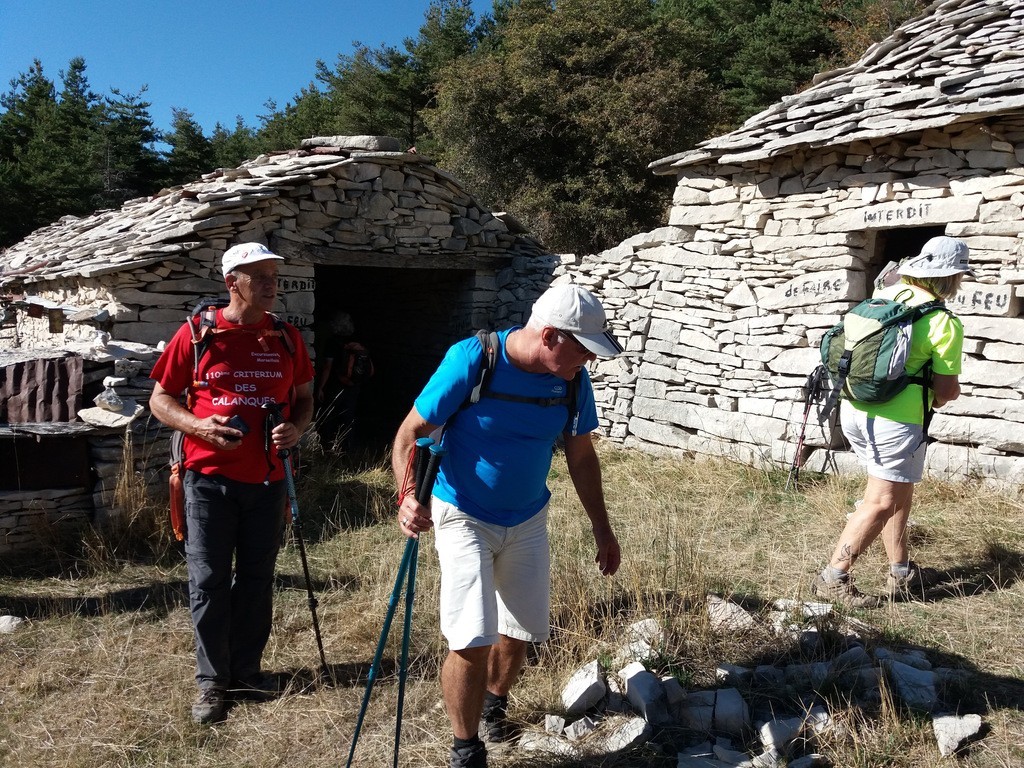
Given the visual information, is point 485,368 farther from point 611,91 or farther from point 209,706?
point 611,91

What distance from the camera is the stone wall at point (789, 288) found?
559 centimetres

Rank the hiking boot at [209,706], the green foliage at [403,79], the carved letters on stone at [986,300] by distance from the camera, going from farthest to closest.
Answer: the green foliage at [403,79] < the carved letters on stone at [986,300] < the hiking boot at [209,706]

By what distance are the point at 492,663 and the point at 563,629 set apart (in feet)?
2.20

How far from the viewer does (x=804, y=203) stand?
6.66 m

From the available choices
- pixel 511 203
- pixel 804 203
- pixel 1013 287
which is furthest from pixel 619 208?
pixel 1013 287

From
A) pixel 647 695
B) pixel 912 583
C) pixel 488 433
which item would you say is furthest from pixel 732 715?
pixel 912 583

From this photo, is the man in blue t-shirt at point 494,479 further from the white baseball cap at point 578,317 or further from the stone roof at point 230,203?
the stone roof at point 230,203

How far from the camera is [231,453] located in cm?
313

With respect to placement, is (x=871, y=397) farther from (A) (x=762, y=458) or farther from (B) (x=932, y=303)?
(A) (x=762, y=458)

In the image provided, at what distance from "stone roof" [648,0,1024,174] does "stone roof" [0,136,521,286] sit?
2.84 meters

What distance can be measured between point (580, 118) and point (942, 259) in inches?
451

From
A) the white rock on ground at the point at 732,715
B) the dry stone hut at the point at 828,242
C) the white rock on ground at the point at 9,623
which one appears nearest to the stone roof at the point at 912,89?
the dry stone hut at the point at 828,242

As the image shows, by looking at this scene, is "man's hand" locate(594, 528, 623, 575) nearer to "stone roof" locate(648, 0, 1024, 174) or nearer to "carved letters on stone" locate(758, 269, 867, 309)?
"carved letters on stone" locate(758, 269, 867, 309)

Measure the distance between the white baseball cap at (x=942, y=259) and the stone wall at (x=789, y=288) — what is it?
231cm
